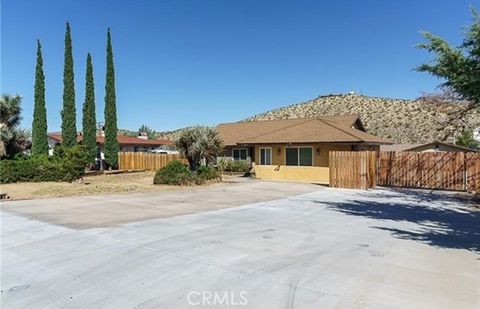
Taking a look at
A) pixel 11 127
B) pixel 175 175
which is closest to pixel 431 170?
pixel 175 175

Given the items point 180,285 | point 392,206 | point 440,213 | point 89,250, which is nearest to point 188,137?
point 392,206

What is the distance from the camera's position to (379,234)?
29.6ft

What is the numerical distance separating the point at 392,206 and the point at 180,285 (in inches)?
426

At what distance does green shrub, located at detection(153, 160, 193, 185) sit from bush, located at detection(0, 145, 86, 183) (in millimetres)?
5494

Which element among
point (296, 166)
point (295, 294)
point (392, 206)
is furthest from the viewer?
point (296, 166)

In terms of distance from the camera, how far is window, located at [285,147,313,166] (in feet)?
83.1

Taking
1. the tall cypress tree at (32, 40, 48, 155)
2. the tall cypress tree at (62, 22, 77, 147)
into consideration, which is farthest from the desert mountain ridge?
the tall cypress tree at (32, 40, 48, 155)

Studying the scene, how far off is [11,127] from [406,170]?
24701 mm

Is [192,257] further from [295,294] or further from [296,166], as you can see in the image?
[296,166]

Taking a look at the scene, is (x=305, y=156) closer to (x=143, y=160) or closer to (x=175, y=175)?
(x=175, y=175)

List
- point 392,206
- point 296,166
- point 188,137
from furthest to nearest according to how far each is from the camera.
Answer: point 296,166
point 188,137
point 392,206

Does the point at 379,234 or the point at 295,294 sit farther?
the point at 379,234

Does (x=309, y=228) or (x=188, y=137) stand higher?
(x=188, y=137)

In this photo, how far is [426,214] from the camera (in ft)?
40.7
